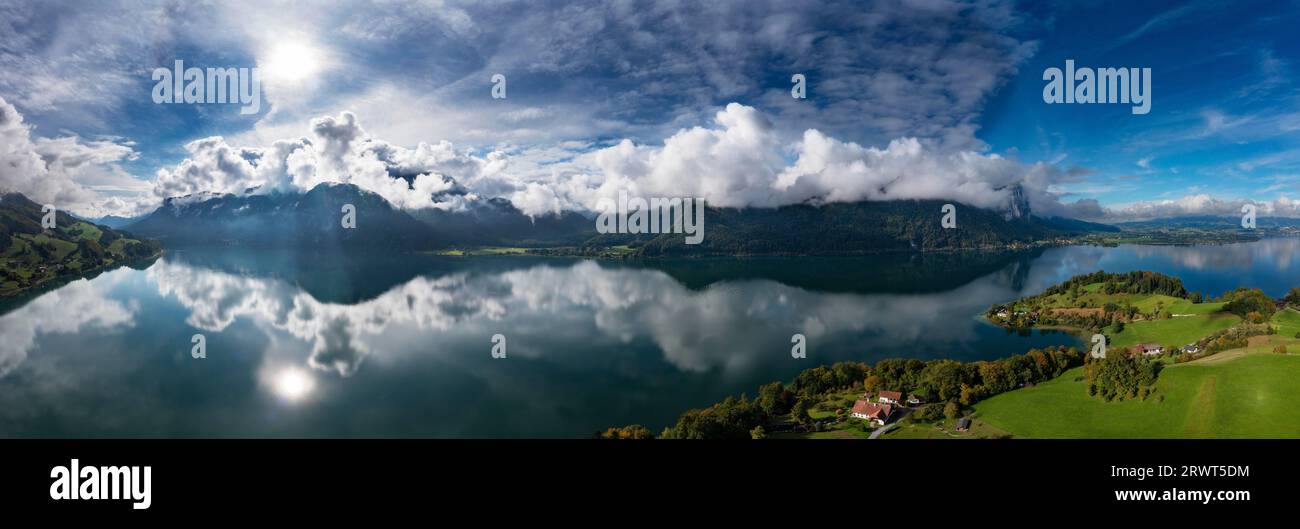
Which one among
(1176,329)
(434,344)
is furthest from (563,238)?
(1176,329)

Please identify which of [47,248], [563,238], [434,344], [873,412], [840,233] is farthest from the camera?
[563,238]

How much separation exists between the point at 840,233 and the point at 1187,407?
14945 centimetres

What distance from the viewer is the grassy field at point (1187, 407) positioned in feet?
56.0

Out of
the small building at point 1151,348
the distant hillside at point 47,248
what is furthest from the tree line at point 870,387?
the distant hillside at point 47,248

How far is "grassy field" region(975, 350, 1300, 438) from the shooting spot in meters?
17.1

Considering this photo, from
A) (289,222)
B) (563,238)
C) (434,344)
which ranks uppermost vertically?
(289,222)

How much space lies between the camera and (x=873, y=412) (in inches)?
846

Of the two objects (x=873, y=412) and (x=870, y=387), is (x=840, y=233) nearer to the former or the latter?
(x=870, y=387)

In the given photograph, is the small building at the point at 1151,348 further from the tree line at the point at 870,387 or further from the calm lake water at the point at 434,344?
the tree line at the point at 870,387

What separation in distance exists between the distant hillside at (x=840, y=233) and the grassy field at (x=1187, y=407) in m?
109

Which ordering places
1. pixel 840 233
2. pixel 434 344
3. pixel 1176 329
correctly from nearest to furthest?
1. pixel 434 344
2. pixel 1176 329
3. pixel 840 233

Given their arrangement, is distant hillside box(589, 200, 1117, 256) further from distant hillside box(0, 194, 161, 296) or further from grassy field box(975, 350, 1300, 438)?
grassy field box(975, 350, 1300, 438)

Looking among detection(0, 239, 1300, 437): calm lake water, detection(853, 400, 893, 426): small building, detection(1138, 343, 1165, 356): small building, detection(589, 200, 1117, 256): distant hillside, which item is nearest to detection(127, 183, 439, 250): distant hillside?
detection(589, 200, 1117, 256): distant hillside
